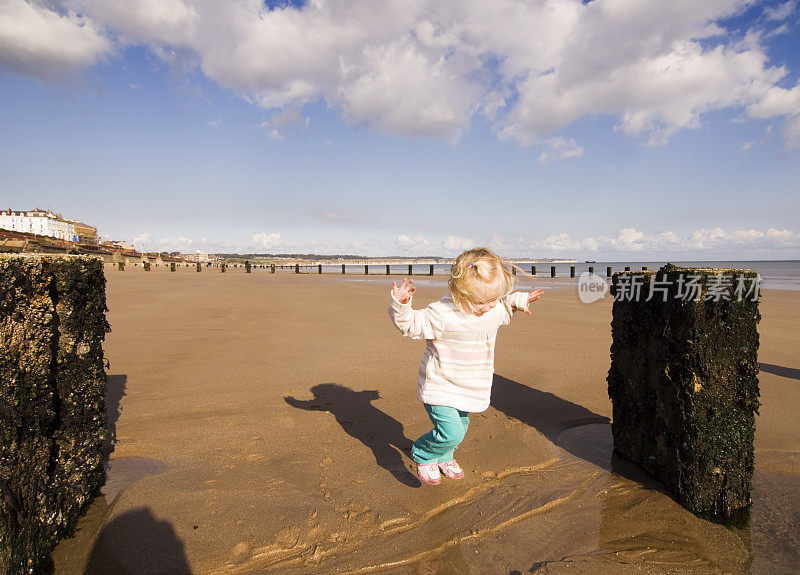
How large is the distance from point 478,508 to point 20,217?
454 ft

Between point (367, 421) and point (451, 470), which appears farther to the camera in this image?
point (367, 421)

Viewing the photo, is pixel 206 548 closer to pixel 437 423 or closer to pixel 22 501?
pixel 22 501

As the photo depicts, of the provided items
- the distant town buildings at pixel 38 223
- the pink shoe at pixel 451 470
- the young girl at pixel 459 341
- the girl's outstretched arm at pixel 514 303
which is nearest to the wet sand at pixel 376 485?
the pink shoe at pixel 451 470

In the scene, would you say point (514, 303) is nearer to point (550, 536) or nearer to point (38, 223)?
point (550, 536)

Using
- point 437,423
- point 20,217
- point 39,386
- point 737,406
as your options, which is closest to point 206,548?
point 39,386

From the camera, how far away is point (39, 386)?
2324mm

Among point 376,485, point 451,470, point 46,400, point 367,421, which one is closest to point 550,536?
point 451,470

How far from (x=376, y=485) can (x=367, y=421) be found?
4.14 feet

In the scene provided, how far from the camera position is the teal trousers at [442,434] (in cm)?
312

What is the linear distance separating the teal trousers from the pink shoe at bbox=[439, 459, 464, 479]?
6cm

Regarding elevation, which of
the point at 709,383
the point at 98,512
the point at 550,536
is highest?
the point at 709,383

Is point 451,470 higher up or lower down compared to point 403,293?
lower down

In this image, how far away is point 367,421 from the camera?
4.45 meters

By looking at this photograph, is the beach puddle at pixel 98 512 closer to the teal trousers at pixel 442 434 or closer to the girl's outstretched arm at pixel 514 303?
the teal trousers at pixel 442 434
